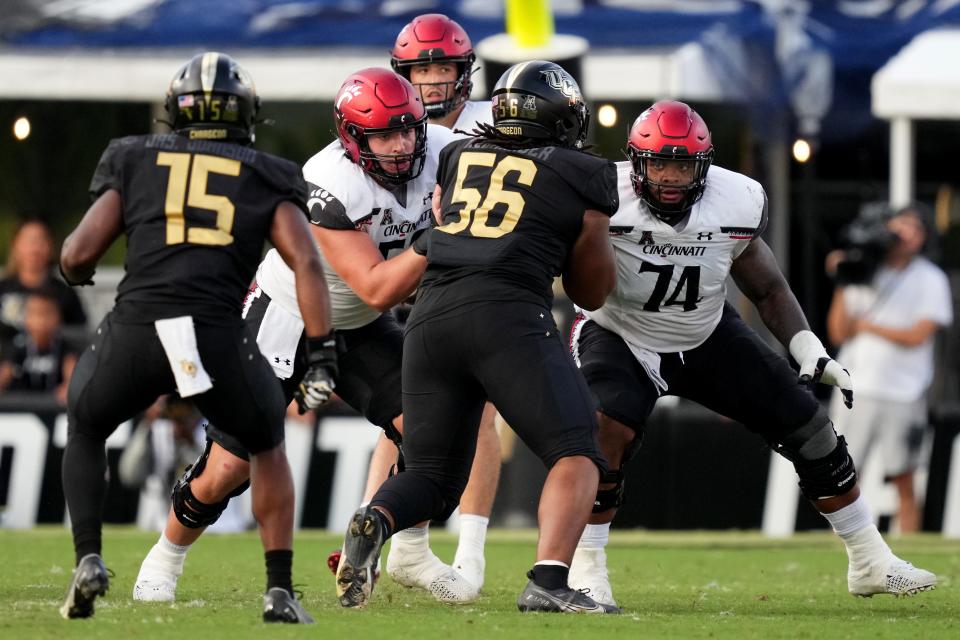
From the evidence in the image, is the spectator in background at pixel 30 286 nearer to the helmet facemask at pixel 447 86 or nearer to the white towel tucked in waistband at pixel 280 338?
the helmet facemask at pixel 447 86

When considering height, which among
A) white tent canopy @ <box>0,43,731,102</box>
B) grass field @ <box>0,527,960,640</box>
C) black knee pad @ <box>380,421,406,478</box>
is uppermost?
white tent canopy @ <box>0,43,731,102</box>

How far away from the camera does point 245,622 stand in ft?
18.1

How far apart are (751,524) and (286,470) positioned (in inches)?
268

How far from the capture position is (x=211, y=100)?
5.56 metres

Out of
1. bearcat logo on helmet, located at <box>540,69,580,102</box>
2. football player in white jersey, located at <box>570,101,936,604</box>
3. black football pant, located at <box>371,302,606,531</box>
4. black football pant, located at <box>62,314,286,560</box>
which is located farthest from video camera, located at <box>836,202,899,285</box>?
black football pant, located at <box>62,314,286,560</box>

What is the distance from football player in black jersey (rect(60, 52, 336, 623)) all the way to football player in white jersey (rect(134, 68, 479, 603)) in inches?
29.3

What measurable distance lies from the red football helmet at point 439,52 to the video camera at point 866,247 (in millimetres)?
4882

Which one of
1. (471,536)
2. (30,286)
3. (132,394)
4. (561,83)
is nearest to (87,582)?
(132,394)

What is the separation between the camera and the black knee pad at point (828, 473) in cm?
686

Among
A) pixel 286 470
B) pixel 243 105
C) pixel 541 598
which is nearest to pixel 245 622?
pixel 286 470

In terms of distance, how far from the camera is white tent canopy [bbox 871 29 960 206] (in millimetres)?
13773

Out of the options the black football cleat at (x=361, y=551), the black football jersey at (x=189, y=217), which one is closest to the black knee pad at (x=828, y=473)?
the black football cleat at (x=361, y=551)

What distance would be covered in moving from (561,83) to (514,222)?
0.58 m

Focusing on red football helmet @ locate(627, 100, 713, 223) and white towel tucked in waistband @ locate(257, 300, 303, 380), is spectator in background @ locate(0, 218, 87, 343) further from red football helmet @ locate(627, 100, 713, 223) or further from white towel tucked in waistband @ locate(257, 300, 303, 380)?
red football helmet @ locate(627, 100, 713, 223)
